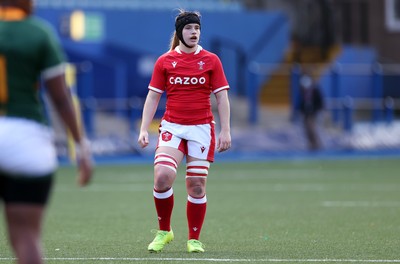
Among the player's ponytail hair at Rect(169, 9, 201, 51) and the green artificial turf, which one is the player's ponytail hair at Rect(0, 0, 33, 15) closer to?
the green artificial turf

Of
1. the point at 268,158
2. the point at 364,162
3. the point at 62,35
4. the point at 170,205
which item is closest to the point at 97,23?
the point at 62,35

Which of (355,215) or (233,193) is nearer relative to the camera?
(355,215)

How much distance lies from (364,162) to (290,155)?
3531 mm

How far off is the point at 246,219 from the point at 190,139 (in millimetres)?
3689

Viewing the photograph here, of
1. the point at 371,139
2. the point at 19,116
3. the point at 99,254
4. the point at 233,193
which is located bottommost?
the point at 371,139

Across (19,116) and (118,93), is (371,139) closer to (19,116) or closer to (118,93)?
(118,93)

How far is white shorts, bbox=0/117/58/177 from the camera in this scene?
5.58 metres

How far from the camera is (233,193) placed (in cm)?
1766

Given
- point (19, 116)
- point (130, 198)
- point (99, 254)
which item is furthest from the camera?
point (130, 198)

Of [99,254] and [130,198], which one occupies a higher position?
[99,254]

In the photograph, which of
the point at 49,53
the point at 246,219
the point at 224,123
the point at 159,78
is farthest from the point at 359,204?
the point at 49,53

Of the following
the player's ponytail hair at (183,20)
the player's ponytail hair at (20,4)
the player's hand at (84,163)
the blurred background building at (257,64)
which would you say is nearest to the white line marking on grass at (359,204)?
the player's ponytail hair at (183,20)

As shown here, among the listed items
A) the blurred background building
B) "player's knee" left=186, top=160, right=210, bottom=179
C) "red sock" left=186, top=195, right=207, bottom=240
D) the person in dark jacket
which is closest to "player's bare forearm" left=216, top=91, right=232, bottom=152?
"player's knee" left=186, top=160, right=210, bottom=179

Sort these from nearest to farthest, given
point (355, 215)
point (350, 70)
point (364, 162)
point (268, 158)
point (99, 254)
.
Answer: point (99, 254) → point (355, 215) → point (364, 162) → point (268, 158) → point (350, 70)
